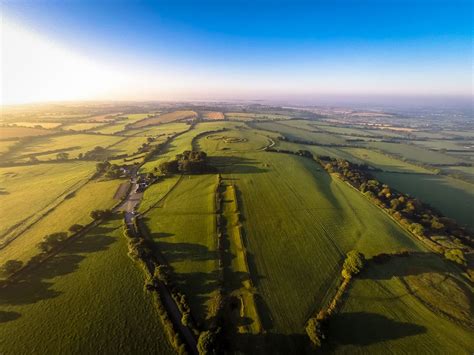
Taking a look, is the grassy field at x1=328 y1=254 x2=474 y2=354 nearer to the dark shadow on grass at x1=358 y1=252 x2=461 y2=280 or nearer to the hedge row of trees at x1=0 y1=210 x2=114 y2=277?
the dark shadow on grass at x1=358 y1=252 x2=461 y2=280

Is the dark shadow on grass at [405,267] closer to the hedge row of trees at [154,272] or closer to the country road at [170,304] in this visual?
the country road at [170,304]

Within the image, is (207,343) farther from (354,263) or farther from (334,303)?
(354,263)

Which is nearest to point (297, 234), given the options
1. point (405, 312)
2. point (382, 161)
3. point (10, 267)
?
point (405, 312)

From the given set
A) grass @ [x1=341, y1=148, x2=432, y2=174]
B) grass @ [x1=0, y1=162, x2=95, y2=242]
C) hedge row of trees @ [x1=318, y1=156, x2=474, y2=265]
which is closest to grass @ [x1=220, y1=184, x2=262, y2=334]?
hedge row of trees @ [x1=318, y1=156, x2=474, y2=265]

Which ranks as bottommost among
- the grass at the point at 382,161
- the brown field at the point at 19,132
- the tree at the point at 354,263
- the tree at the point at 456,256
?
the grass at the point at 382,161

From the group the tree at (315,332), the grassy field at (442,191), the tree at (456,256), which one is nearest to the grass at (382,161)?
the grassy field at (442,191)

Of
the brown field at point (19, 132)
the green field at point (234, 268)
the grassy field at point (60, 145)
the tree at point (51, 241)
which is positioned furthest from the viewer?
the brown field at point (19, 132)

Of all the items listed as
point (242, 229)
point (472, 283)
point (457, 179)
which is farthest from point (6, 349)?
point (457, 179)
